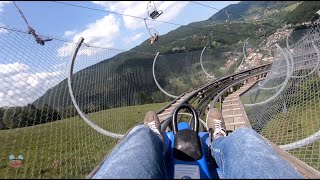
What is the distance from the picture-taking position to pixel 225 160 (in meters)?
2.24

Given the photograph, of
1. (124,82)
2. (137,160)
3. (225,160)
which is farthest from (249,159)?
(124,82)

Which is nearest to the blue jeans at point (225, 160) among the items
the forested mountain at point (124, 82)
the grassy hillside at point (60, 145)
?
the grassy hillside at point (60, 145)

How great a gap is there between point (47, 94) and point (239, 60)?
16230mm

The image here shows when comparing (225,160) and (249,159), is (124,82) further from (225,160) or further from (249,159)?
(249,159)

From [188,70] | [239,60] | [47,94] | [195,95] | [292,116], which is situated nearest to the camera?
[47,94]

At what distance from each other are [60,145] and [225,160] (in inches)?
108

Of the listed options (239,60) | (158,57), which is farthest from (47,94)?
(239,60)

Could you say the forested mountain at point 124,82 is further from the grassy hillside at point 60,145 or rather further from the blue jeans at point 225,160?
the blue jeans at point 225,160

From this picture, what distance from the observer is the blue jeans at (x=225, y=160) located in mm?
1781

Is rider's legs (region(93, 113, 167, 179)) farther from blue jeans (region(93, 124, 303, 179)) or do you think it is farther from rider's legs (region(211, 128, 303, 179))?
rider's legs (region(211, 128, 303, 179))

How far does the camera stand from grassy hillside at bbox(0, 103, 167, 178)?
2938 millimetres

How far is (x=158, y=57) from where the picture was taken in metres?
11.4

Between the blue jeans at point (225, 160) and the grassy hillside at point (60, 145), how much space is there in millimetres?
597

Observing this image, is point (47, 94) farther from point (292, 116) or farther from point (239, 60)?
point (239, 60)
